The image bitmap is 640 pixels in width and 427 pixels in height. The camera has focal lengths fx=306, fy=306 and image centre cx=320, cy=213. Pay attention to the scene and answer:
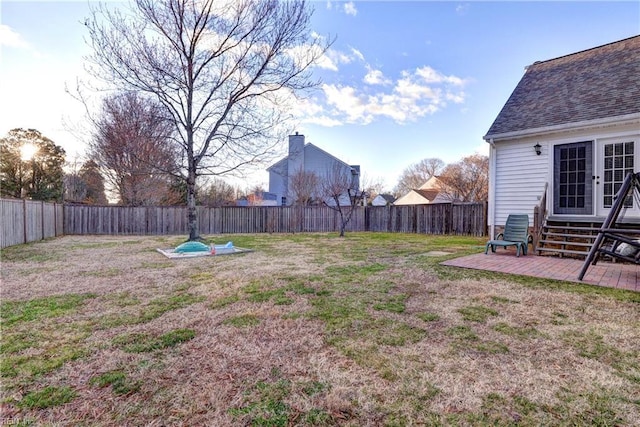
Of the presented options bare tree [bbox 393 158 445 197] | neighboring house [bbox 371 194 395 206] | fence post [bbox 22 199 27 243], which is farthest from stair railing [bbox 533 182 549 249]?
bare tree [bbox 393 158 445 197]

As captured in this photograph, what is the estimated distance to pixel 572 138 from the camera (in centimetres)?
691

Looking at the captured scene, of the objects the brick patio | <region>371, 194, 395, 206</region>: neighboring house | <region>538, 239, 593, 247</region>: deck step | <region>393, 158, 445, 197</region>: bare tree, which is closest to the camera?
the brick patio

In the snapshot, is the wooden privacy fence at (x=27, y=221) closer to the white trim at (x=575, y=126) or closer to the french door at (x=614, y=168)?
the white trim at (x=575, y=126)

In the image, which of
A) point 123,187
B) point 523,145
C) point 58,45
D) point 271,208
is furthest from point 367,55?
point 123,187

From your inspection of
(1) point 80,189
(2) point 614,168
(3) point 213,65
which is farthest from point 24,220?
(1) point 80,189

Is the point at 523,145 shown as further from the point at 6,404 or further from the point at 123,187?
the point at 123,187

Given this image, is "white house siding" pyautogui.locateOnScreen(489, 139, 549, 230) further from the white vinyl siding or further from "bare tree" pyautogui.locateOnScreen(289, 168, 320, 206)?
"bare tree" pyautogui.locateOnScreen(289, 168, 320, 206)

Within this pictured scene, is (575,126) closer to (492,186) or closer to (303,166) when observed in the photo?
(492,186)

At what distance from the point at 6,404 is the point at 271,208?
13.9 m

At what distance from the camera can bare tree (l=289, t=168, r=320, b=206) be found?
20203mm

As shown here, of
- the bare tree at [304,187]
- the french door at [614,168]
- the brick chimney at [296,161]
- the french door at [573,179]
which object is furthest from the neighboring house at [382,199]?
the french door at [614,168]

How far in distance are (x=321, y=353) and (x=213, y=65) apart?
34.5ft

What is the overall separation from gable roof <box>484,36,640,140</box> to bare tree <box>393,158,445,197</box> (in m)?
28.1

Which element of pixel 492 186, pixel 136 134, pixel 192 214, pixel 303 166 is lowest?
pixel 192 214
